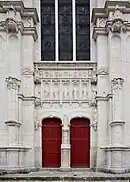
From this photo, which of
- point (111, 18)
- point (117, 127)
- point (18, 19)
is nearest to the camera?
point (117, 127)

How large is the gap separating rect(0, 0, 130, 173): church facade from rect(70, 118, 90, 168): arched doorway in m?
0.05

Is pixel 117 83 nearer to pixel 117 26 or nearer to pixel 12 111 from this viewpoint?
pixel 117 26

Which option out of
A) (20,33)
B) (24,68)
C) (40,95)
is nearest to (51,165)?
(40,95)

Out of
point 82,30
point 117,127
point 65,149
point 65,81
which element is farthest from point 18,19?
point 117,127

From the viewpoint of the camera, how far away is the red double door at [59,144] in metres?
20.1

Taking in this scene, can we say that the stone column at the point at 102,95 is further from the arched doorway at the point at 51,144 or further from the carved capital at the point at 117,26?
the arched doorway at the point at 51,144

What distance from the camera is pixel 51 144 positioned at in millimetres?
20203

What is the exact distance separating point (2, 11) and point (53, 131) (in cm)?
674

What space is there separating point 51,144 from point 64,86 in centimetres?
312

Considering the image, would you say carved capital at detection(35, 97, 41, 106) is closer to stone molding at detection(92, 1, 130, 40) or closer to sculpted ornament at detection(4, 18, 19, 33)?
sculpted ornament at detection(4, 18, 19, 33)

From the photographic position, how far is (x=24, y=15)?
20250mm

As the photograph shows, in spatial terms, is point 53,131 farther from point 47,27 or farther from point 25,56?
point 47,27

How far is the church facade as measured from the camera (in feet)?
62.2

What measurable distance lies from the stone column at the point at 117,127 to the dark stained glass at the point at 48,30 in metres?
4.21
